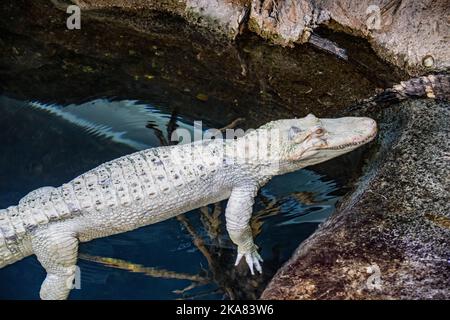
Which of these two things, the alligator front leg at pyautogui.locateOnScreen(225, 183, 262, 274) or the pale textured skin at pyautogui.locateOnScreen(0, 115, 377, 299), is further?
the alligator front leg at pyautogui.locateOnScreen(225, 183, 262, 274)

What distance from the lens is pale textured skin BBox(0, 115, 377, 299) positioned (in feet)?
12.7

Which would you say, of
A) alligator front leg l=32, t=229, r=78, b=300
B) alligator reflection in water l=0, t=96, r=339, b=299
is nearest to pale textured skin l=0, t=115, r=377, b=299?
alligator front leg l=32, t=229, r=78, b=300

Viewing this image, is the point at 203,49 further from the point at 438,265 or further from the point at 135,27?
the point at 438,265

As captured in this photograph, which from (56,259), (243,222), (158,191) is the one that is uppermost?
(158,191)

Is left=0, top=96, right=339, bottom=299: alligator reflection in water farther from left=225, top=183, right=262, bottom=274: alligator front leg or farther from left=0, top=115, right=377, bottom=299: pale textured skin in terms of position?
left=0, top=115, right=377, bottom=299: pale textured skin

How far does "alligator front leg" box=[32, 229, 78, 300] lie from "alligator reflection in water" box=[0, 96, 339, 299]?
150 mm

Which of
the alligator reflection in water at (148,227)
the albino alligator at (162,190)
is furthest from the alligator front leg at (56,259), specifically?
the alligator reflection in water at (148,227)

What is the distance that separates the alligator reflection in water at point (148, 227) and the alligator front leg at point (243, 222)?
0.08m

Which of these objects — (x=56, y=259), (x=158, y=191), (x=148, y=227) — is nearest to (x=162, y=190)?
(x=158, y=191)

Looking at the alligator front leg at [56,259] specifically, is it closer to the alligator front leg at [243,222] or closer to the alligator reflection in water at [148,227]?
the alligator reflection in water at [148,227]

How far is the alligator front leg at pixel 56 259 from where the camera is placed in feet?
12.6

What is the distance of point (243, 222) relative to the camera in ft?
13.6

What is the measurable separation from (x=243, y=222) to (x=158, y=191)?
658 millimetres

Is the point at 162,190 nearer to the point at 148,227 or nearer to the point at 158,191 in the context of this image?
the point at 158,191
